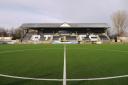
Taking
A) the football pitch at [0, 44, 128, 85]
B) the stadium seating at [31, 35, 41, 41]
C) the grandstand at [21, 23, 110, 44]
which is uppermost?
the grandstand at [21, 23, 110, 44]

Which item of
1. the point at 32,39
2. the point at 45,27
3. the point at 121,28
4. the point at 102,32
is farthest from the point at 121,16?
the point at 32,39

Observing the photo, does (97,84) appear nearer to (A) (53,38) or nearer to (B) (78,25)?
(A) (53,38)

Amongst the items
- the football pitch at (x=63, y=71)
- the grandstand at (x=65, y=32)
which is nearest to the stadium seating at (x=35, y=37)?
the grandstand at (x=65, y=32)

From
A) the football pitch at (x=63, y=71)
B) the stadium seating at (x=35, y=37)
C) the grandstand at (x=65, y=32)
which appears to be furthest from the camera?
the grandstand at (x=65, y=32)

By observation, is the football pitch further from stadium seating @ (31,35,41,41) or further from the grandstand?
the grandstand

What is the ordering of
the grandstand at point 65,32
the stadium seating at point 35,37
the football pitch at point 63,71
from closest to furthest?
the football pitch at point 63,71, the stadium seating at point 35,37, the grandstand at point 65,32

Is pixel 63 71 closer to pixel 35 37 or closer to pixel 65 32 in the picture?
pixel 35 37

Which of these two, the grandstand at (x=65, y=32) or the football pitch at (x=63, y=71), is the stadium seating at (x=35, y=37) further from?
the football pitch at (x=63, y=71)

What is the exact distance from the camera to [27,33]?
237ft

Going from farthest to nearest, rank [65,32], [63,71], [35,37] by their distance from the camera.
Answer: [65,32]
[35,37]
[63,71]

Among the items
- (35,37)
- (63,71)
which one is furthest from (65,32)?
(63,71)

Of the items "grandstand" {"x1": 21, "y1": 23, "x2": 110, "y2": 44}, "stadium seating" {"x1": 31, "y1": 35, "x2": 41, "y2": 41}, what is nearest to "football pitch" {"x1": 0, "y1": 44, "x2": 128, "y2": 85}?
"stadium seating" {"x1": 31, "y1": 35, "x2": 41, "y2": 41}

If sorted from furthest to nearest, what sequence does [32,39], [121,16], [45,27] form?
[121,16] < [45,27] < [32,39]

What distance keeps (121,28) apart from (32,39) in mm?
38192
